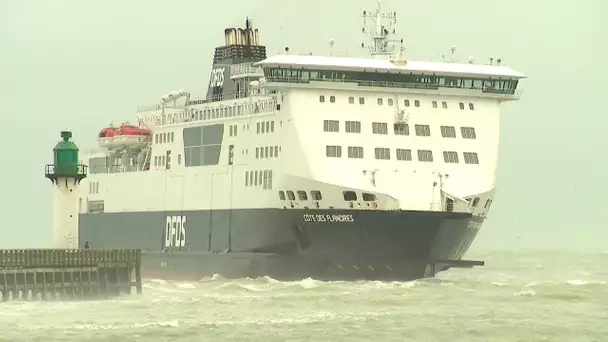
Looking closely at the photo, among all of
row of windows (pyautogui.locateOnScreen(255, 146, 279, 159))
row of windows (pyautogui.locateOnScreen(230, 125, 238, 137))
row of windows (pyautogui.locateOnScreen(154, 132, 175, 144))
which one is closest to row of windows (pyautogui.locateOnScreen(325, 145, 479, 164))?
row of windows (pyautogui.locateOnScreen(255, 146, 279, 159))

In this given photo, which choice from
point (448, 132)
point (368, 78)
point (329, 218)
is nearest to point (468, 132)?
point (448, 132)

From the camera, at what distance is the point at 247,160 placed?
55469 mm

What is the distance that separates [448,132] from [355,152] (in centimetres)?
370

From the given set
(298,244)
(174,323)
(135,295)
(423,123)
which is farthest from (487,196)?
(174,323)

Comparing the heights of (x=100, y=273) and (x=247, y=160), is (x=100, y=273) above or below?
below

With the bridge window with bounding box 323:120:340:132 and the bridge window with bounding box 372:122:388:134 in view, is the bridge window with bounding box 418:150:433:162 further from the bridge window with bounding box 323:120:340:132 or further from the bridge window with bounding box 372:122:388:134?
the bridge window with bounding box 323:120:340:132

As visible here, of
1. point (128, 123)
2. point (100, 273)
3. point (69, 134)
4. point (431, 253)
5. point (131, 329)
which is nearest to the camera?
point (131, 329)

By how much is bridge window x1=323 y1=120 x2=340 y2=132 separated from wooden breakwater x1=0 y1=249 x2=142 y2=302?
775 centimetres

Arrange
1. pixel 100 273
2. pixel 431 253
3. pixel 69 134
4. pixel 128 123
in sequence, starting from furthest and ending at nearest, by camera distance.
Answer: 1. pixel 128 123
2. pixel 69 134
3. pixel 431 253
4. pixel 100 273

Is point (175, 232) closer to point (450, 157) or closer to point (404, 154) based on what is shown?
point (404, 154)

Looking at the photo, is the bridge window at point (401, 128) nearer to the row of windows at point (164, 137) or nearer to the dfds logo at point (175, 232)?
the dfds logo at point (175, 232)

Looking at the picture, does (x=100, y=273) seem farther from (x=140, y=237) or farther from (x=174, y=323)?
(x=140, y=237)

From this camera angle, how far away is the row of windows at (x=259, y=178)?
53.5 metres

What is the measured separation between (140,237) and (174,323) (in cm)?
2201
